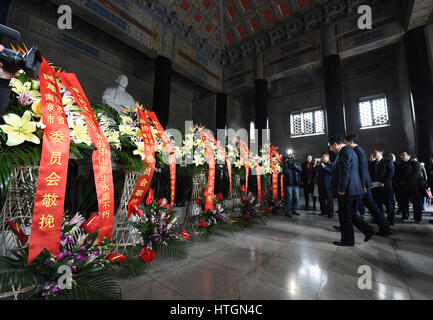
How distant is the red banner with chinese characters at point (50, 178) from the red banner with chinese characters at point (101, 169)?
0.55 ft

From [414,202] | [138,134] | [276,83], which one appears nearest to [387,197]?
[414,202]

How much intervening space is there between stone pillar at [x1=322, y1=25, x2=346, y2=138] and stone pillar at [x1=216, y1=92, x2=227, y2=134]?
4858mm

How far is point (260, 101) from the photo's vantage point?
8.55m

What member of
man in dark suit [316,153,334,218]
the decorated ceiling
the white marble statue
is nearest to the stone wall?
the decorated ceiling

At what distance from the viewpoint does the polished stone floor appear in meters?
1.25

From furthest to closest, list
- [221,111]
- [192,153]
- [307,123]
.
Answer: [307,123] → [221,111] → [192,153]

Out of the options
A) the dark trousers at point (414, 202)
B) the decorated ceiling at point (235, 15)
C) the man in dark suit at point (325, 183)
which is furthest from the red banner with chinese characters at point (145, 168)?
the decorated ceiling at point (235, 15)

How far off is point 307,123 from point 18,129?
12.2 meters

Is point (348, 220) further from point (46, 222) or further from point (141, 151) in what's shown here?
point (46, 222)

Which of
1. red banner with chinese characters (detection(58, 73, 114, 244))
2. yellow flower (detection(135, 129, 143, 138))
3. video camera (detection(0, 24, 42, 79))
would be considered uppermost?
video camera (detection(0, 24, 42, 79))

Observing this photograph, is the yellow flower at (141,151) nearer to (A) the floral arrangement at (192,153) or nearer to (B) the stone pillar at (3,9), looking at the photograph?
(A) the floral arrangement at (192,153)

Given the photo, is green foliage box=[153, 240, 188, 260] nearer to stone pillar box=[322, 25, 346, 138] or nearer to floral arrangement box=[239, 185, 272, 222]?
floral arrangement box=[239, 185, 272, 222]
